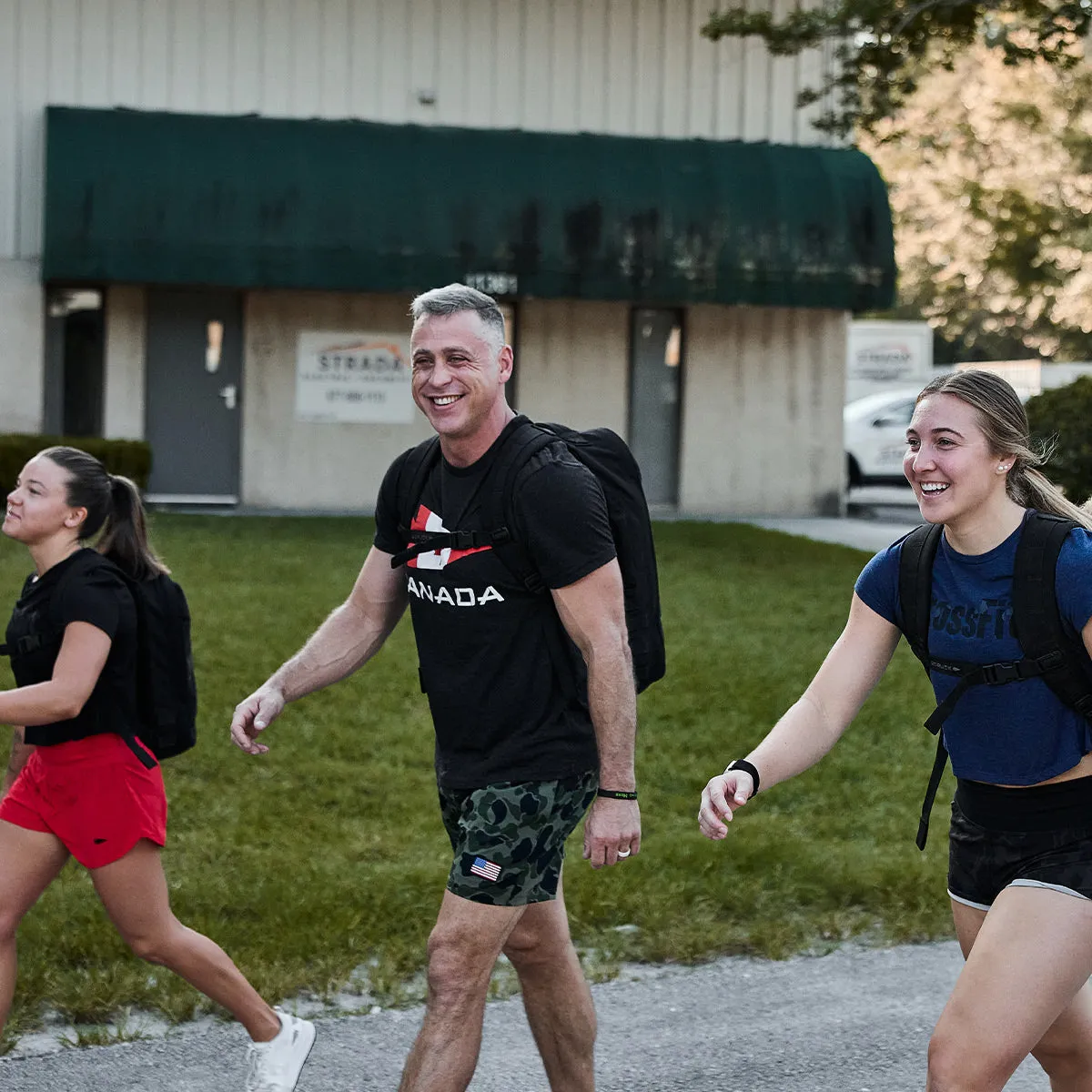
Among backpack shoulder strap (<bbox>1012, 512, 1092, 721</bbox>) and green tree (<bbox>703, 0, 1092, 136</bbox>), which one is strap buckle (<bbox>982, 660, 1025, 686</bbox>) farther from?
green tree (<bbox>703, 0, 1092, 136</bbox>)

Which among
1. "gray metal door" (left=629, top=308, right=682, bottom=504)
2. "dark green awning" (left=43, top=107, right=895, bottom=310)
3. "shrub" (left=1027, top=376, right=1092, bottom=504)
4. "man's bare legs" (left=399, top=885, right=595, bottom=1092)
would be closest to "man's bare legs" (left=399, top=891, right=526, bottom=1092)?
"man's bare legs" (left=399, top=885, right=595, bottom=1092)

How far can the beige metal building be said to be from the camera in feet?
62.6

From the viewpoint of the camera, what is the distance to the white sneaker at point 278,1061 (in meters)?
4.30

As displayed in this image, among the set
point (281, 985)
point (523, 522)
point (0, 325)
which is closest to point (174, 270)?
point (0, 325)

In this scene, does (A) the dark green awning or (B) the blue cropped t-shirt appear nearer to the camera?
(B) the blue cropped t-shirt

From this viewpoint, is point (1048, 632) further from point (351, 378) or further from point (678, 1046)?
point (351, 378)

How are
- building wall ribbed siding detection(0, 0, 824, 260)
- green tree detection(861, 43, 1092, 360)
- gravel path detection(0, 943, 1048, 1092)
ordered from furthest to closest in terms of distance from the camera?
1. green tree detection(861, 43, 1092, 360)
2. building wall ribbed siding detection(0, 0, 824, 260)
3. gravel path detection(0, 943, 1048, 1092)

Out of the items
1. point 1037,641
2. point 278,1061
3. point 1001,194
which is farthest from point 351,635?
point 1001,194

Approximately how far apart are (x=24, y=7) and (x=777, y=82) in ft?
29.6

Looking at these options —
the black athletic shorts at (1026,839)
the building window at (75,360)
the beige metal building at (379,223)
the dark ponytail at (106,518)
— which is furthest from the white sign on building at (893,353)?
the black athletic shorts at (1026,839)

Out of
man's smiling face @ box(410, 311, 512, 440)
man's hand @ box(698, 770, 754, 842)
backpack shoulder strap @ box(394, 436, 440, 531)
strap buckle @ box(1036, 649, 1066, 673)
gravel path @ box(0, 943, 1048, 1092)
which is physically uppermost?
man's smiling face @ box(410, 311, 512, 440)

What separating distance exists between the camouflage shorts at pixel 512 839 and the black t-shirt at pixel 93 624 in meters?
0.97

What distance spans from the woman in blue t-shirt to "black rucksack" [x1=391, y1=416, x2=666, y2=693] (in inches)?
18.2

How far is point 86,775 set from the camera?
4.20m
